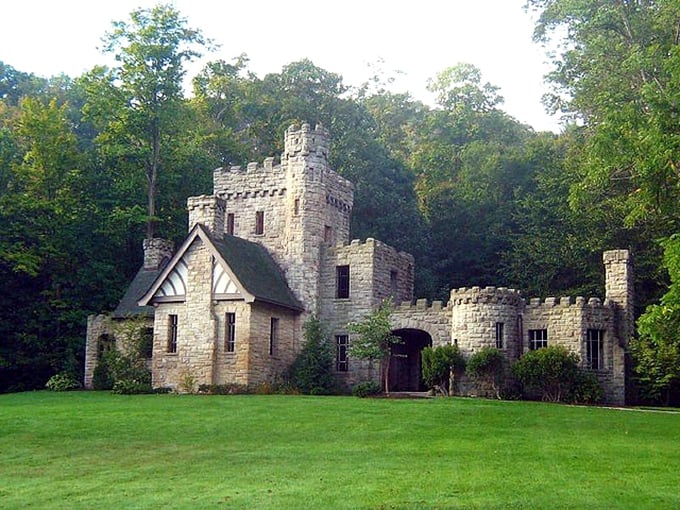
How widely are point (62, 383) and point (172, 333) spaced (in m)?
5.54

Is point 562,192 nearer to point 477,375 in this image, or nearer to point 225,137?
point 477,375

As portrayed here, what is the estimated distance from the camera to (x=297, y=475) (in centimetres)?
1532

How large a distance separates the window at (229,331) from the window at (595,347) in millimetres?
12549

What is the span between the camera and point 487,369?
106 feet

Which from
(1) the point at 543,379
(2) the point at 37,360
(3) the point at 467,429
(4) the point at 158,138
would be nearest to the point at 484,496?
(3) the point at 467,429

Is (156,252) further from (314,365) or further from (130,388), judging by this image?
(314,365)

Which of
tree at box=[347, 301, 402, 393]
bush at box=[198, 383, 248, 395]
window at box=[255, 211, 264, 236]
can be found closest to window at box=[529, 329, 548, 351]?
tree at box=[347, 301, 402, 393]

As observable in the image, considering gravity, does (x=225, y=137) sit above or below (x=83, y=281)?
above

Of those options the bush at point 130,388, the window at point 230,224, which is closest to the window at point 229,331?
the bush at point 130,388

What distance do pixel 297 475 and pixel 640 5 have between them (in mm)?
34594

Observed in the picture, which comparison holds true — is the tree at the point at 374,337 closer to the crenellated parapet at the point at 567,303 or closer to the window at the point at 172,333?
the crenellated parapet at the point at 567,303

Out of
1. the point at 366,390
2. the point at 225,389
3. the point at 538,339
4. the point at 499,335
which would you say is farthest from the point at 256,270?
the point at 538,339

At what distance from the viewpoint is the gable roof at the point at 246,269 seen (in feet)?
111

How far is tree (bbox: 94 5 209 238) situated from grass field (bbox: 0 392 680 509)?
829 inches
